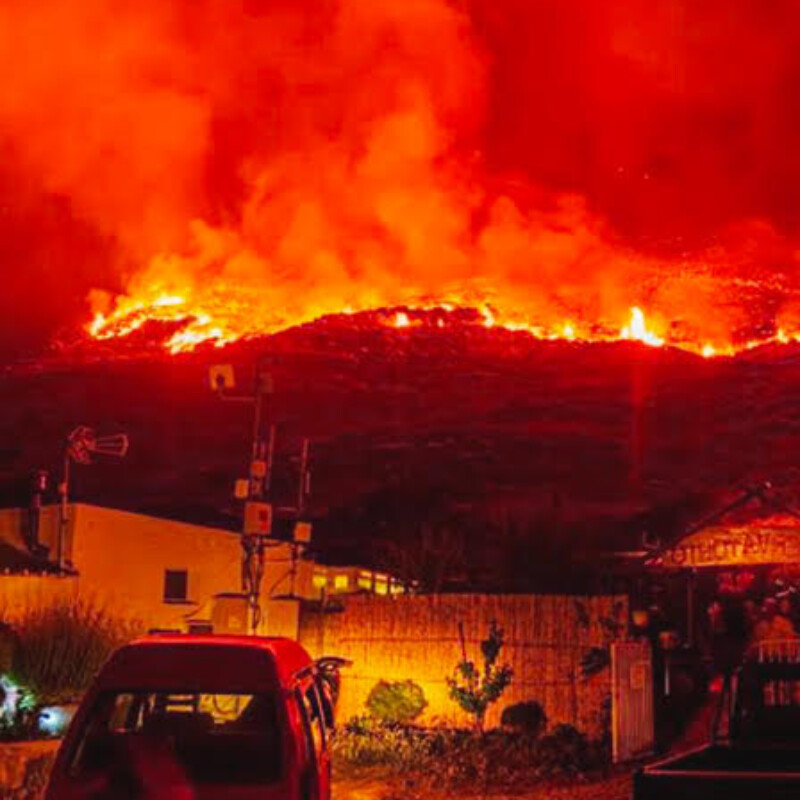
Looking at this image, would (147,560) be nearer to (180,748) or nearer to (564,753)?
(564,753)

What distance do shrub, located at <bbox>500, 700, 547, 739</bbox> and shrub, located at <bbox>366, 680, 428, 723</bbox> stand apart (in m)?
1.08

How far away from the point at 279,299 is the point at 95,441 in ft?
114

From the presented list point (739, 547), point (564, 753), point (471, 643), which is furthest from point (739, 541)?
point (564, 753)

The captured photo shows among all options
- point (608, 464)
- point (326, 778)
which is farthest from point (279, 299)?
point (326, 778)

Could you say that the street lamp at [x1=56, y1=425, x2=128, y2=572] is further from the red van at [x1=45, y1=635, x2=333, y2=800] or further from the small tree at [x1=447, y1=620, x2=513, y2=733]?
the red van at [x1=45, y1=635, x2=333, y2=800]

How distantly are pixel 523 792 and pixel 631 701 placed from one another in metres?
2.07

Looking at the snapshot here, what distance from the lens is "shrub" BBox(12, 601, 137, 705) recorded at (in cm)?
1430

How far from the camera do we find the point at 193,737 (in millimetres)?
6871

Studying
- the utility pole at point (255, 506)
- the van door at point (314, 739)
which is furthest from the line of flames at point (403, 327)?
the van door at point (314, 739)

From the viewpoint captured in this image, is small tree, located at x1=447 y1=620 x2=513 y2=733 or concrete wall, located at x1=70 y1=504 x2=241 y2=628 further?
concrete wall, located at x1=70 y1=504 x2=241 y2=628

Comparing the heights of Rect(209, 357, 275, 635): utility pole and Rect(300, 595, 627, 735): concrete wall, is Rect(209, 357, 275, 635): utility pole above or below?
above

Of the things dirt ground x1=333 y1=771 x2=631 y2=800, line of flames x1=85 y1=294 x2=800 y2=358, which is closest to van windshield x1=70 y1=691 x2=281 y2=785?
dirt ground x1=333 y1=771 x2=631 y2=800

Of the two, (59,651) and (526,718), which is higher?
(59,651)

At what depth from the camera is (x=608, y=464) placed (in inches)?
1242
